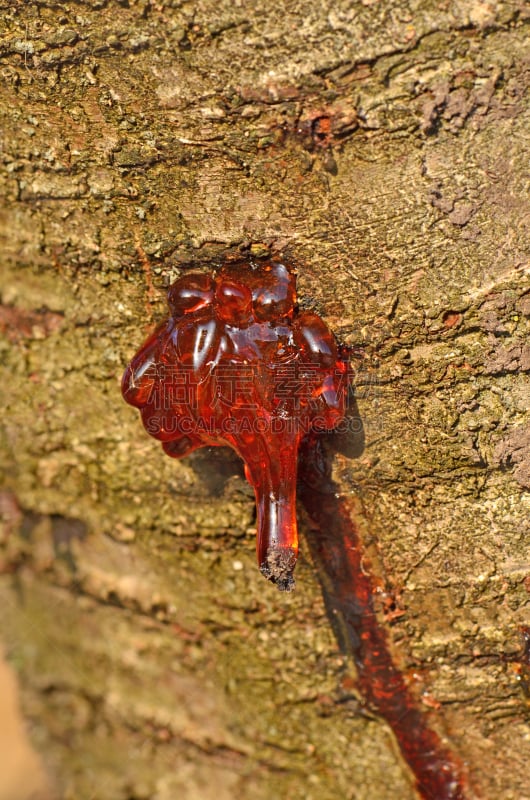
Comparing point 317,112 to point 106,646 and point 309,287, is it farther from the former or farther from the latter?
point 106,646

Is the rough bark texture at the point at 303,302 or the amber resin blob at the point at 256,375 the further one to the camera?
the amber resin blob at the point at 256,375

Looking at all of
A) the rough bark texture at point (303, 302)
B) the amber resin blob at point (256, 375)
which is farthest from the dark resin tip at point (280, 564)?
the rough bark texture at point (303, 302)

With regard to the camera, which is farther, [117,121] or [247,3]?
[117,121]

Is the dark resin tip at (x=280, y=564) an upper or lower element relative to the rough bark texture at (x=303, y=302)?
lower

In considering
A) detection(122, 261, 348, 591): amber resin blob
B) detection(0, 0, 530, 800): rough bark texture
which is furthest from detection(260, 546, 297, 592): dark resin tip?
detection(0, 0, 530, 800): rough bark texture

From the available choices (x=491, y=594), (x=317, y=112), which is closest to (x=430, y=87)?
(x=317, y=112)

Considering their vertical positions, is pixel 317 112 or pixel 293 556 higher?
pixel 317 112

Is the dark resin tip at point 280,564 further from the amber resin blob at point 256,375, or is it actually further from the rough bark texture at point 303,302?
the rough bark texture at point 303,302

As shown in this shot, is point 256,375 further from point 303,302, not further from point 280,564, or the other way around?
point 280,564
